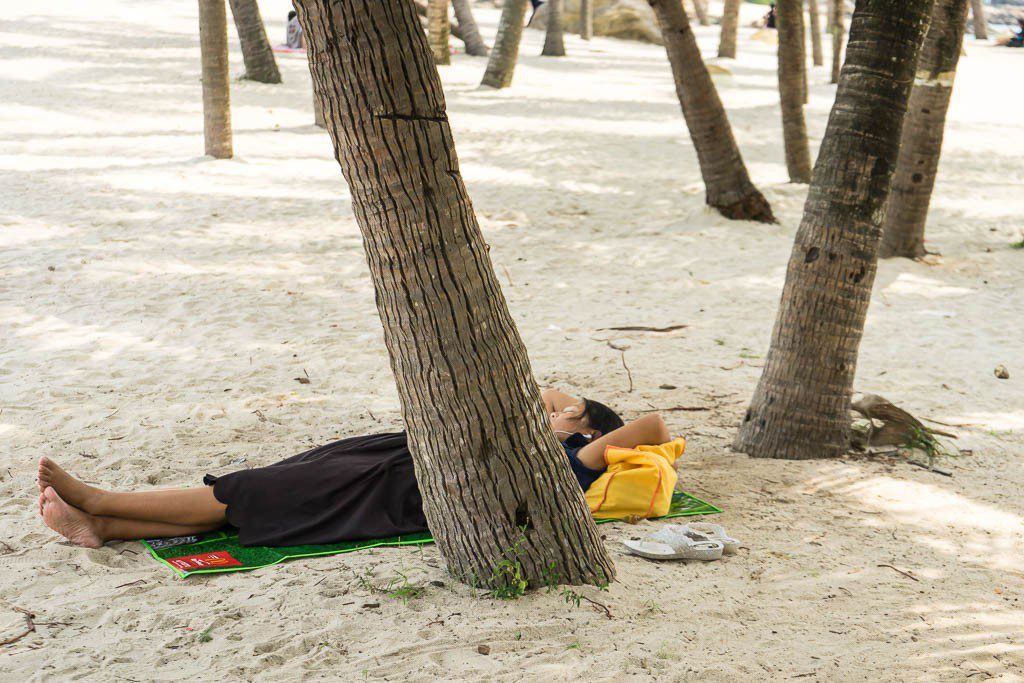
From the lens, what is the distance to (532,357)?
695cm

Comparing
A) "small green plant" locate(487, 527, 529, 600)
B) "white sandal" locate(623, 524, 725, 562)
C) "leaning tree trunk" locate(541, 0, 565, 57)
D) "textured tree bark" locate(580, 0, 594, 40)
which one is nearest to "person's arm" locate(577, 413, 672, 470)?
"white sandal" locate(623, 524, 725, 562)

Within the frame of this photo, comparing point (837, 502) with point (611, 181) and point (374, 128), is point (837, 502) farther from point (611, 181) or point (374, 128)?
point (611, 181)

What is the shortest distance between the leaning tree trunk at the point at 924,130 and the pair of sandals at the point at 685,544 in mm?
5426

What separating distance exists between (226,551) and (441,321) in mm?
1604

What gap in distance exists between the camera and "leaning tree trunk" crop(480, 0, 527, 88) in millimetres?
15922

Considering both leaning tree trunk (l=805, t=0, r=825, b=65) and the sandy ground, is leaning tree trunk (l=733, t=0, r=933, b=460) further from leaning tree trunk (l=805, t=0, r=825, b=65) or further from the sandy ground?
leaning tree trunk (l=805, t=0, r=825, b=65)

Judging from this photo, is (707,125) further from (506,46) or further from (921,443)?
(506,46)

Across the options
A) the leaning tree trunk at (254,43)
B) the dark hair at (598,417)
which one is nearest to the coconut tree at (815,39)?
the leaning tree trunk at (254,43)

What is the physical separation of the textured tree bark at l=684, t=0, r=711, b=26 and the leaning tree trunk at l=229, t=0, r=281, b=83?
20647mm

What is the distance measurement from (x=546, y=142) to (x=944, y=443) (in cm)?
891

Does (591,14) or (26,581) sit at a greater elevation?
(591,14)

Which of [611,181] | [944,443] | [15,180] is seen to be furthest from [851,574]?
[15,180]

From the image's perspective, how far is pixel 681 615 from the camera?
132 inches

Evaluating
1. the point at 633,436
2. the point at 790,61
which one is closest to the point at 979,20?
the point at 790,61
